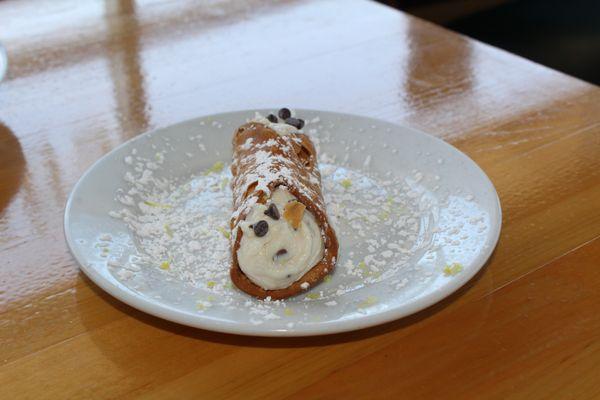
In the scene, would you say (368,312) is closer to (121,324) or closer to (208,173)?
(121,324)

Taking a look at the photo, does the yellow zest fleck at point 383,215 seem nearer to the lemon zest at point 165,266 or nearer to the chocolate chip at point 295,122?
the chocolate chip at point 295,122

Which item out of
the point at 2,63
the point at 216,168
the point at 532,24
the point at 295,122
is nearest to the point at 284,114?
the point at 295,122

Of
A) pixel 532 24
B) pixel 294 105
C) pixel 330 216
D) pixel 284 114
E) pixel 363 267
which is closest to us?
pixel 363 267

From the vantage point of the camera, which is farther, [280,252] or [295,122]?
[295,122]

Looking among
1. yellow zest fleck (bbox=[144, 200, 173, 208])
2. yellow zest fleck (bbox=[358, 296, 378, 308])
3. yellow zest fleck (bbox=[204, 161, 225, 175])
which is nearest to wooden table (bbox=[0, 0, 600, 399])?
yellow zest fleck (bbox=[358, 296, 378, 308])

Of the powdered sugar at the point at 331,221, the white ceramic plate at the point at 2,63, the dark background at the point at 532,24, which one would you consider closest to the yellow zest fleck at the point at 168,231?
the powdered sugar at the point at 331,221

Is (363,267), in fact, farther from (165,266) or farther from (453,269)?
(165,266)
